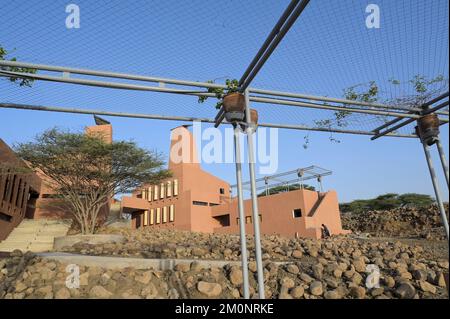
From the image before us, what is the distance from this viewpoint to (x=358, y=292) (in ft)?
14.9

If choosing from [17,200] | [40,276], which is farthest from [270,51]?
[17,200]

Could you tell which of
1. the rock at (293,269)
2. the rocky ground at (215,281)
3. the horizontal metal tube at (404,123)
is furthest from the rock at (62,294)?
the horizontal metal tube at (404,123)

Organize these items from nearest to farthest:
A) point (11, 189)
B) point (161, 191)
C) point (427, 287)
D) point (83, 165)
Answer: point (427, 287), point (83, 165), point (11, 189), point (161, 191)

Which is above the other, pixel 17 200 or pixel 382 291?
pixel 17 200

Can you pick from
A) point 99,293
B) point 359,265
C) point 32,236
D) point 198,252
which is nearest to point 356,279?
point 359,265

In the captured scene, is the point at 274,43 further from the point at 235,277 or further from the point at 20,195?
the point at 20,195

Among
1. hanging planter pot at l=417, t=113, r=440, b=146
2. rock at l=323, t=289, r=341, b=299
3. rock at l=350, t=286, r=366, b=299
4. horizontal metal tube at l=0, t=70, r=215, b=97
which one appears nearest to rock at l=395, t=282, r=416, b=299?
rock at l=350, t=286, r=366, b=299

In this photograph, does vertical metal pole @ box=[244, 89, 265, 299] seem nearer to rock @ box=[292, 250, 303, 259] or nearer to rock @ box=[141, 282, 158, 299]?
rock @ box=[141, 282, 158, 299]

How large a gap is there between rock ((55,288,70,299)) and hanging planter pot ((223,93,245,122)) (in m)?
3.12

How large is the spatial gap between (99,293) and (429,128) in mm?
4956

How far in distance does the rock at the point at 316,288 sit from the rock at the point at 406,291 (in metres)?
1.04

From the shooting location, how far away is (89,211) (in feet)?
49.5
